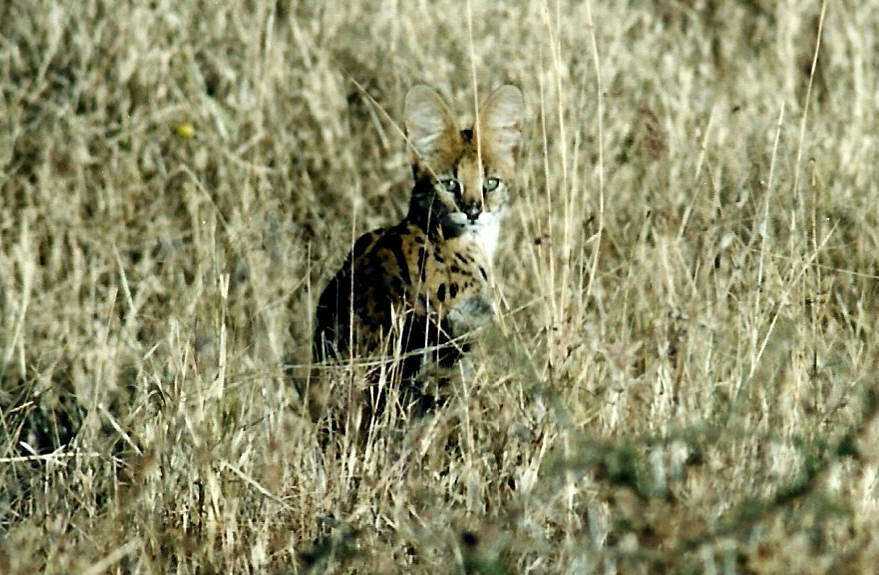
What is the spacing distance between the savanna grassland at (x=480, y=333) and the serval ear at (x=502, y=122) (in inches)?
9.9

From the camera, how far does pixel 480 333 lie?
163 inches

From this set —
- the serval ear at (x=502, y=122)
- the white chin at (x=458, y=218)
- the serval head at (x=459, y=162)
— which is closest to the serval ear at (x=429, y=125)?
the serval head at (x=459, y=162)

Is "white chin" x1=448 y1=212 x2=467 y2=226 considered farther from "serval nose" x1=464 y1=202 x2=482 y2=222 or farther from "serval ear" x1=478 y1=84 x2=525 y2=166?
"serval ear" x1=478 y1=84 x2=525 y2=166

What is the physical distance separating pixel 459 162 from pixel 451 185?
7cm

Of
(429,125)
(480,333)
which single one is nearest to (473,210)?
(429,125)

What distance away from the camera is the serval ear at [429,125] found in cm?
475

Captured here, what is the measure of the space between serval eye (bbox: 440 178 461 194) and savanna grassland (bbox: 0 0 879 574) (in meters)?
0.29

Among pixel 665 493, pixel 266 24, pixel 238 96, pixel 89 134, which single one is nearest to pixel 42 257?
pixel 89 134

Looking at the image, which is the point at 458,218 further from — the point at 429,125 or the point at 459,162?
the point at 429,125

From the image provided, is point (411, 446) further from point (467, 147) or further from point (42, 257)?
point (42, 257)

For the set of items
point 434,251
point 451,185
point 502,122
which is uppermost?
point 502,122

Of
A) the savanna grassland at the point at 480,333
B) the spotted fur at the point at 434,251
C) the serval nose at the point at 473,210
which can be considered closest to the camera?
the savanna grassland at the point at 480,333

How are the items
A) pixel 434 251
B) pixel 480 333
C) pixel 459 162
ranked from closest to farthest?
pixel 480 333, pixel 434 251, pixel 459 162

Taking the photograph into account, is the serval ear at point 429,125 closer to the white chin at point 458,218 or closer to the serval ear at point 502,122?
the serval ear at point 502,122
